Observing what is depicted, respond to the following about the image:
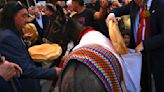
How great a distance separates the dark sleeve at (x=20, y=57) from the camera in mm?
3010

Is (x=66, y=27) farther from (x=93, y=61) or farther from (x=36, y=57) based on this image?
(x=36, y=57)

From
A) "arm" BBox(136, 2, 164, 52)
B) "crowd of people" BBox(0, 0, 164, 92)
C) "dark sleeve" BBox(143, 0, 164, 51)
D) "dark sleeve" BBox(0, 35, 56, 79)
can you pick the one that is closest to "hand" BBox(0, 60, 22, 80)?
"crowd of people" BBox(0, 0, 164, 92)

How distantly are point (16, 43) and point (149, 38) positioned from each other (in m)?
1.27

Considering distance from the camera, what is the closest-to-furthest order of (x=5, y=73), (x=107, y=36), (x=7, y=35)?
1. (x=5, y=73)
2. (x=107, y=36)
3. (x=7, y=35)

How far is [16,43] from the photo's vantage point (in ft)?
9.99

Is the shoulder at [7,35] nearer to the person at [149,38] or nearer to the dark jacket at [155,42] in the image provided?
the person at [149,38]

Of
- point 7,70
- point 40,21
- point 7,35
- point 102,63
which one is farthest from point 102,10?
point 40,21

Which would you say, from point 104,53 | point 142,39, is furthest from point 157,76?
point 104,53

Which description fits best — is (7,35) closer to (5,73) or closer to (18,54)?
(18,54)

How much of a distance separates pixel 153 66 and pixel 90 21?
240cm

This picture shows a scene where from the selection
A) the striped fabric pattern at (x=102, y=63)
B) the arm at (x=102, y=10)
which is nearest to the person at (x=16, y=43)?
the striped fabric pattern at (x=102, y=63)

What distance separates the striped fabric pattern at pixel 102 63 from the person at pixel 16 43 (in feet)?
2.50

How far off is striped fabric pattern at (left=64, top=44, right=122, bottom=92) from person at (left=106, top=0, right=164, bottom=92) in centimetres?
70

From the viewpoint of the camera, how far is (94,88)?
220 cm
